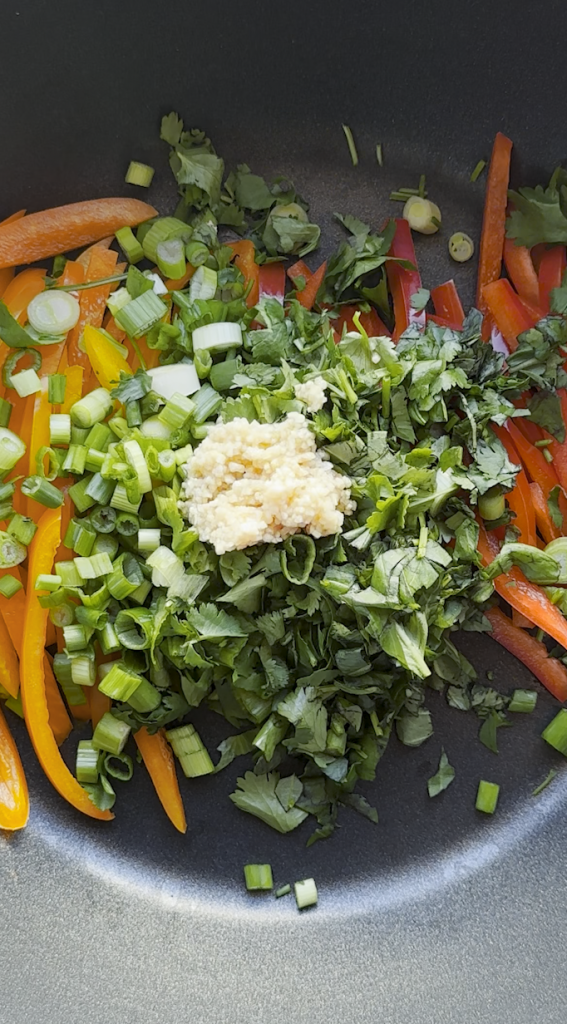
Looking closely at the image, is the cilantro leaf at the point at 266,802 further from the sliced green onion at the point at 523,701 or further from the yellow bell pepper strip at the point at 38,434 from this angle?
the yellow bell pepper strip at the point at 38,434

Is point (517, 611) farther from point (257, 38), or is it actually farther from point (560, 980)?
point (257, 38)

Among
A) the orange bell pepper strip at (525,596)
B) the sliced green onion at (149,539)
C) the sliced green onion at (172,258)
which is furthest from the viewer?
the sliced green onion at (172,258)

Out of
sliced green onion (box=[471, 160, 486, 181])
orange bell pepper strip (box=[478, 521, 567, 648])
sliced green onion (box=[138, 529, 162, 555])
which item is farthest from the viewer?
sliced green onion (box=[471, 160, 486, 181])

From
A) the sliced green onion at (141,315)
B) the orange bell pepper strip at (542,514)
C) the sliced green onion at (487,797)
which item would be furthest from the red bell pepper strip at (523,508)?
the sliced green onion at (141,315)

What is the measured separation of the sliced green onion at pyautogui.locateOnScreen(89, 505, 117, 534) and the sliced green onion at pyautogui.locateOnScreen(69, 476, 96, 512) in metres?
0.02

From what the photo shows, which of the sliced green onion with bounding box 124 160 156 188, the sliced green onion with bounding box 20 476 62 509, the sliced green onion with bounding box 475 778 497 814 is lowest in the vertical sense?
the sliced green onion with bounding box 475 778 497 814

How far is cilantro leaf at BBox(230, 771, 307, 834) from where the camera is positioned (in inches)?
66.3

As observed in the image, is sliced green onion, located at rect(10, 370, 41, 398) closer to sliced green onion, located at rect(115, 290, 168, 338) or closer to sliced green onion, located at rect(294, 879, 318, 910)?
sliced green onion, located at rect(115, 290, 168, 338)

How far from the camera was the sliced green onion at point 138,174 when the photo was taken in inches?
70.6

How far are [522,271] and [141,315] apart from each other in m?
0.89

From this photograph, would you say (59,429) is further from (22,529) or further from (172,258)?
(172,258)

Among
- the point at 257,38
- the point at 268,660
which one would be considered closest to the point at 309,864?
the point at 268,660

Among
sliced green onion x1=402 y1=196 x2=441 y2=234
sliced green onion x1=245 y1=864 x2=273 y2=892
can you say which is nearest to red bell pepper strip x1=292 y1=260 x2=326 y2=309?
sliced green onion x1=402 y1=196 x2=441 y2=234

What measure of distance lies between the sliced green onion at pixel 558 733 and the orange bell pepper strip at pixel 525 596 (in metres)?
0.23
